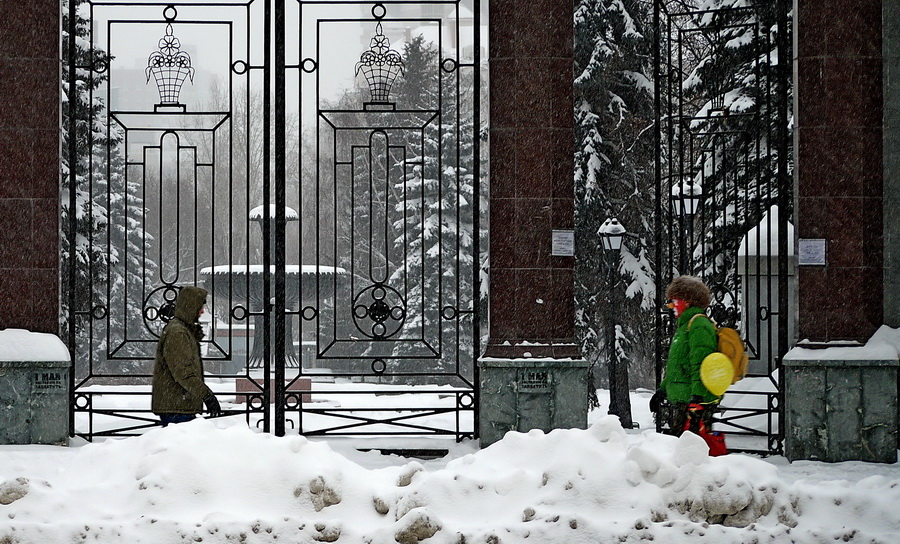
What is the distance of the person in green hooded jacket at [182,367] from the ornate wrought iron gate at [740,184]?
4.31m

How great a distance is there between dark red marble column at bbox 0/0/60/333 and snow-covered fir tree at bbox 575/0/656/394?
996 cm

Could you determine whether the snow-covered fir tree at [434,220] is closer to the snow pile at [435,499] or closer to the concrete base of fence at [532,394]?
the concrete base of fence at [532,394]

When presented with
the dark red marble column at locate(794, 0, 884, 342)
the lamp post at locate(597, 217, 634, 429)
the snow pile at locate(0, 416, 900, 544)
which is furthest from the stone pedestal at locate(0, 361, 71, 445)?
the lamp post at locate(597, 217, 634, 429)

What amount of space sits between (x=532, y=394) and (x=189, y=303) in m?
3.16

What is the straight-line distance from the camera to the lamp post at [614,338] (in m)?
15.4

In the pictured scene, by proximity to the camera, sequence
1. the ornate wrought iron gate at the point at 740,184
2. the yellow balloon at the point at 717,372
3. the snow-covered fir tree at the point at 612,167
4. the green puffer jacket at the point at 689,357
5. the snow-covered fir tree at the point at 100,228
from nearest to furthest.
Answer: the yellow balloon at the point at 717,372 < the green puffer jacket at the point at 689,357 < the ornate wrought iron gate at the point at 740,184 < the snow-covered fir tree at the point at 100,228 < the snow-covered fir tree at the point at 612,167

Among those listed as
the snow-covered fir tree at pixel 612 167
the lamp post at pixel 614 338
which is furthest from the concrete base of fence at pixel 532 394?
the snow-covered fir tree at pixel 612 167

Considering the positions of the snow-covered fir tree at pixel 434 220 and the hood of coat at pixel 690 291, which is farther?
the snow-covered fir tree at pixel 434 220

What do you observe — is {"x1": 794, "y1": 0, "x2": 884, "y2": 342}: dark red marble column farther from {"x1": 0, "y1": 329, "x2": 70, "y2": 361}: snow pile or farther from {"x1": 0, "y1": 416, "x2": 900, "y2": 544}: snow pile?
{"x1": 0, "y1": 329, "x2": 70, "y2": 361}: snow pile

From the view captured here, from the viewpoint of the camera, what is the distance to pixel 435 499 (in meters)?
6.09

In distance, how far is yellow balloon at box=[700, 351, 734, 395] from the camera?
7488mm

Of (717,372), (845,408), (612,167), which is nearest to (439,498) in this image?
(717,372)

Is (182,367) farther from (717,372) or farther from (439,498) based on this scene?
(717,372)

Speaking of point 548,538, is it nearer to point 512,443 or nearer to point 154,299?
point 512,443
